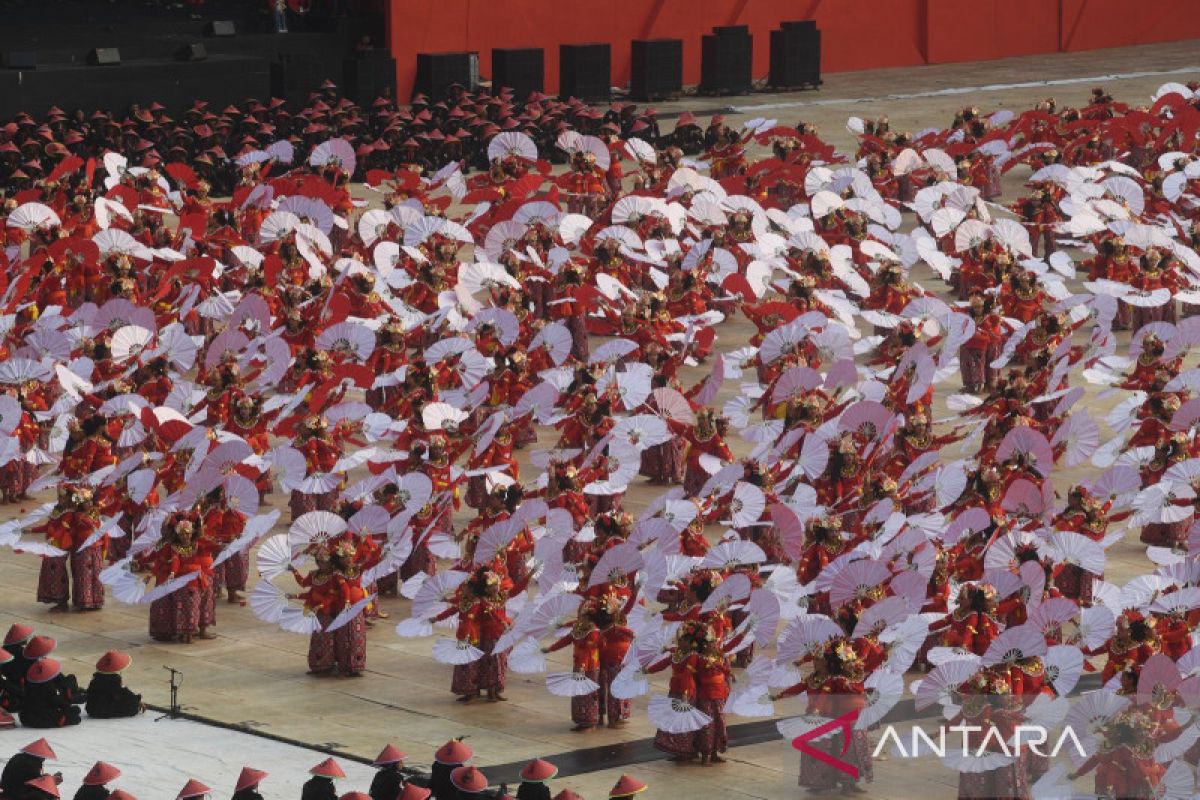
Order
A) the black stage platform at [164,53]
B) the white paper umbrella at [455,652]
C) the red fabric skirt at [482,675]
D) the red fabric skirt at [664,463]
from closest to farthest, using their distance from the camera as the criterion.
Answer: the white paper umbrella at [455,652] < the red fabric skirt at [482,675] < the red fabric skirt at [664,463] < the black stage platform at [164,53]

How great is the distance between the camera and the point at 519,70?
41.9 m

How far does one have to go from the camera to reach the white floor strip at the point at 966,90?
43000 millimetres

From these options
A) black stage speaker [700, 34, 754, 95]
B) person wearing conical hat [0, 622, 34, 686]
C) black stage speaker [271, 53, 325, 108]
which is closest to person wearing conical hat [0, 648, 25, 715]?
person wearing conical hat [0, 622, 34, 686]

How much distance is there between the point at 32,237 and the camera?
27016 mm

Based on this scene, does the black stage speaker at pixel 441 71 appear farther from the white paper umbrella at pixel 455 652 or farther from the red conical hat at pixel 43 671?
the red conical hat at pixel 43 671

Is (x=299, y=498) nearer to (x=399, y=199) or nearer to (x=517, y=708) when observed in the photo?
(x=517, y=708)

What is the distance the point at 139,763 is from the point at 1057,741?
574cm

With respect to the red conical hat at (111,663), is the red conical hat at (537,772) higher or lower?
lower

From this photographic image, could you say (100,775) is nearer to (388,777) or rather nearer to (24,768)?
→ (24,768)

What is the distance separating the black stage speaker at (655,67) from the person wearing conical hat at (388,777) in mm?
30371

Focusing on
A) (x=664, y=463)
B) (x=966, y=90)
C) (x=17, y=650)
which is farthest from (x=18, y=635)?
(x=966, y=90)

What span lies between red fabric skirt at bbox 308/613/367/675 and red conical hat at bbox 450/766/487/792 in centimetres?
358

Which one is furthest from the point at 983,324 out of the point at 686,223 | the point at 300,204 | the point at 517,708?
the point at 517,708

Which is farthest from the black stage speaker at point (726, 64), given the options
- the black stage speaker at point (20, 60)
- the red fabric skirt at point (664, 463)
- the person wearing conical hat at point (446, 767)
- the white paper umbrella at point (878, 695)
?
the person wearing conical hat at point (446, 767)
